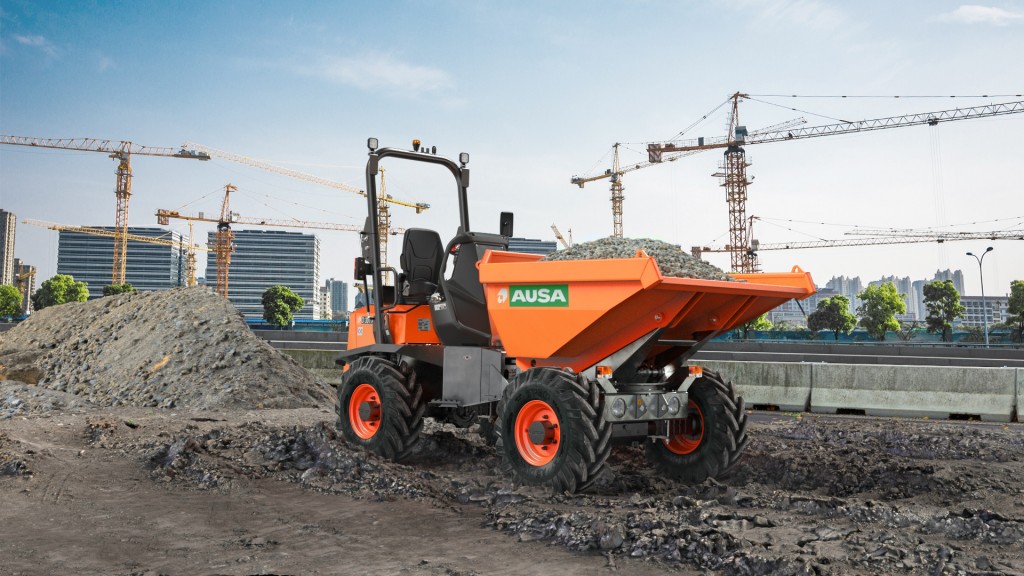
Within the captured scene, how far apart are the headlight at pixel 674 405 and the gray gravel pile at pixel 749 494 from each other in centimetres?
70

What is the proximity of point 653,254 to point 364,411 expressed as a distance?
3587mm

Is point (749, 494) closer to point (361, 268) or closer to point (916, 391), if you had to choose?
point (361, 268)

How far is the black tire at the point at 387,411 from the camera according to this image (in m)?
7.61

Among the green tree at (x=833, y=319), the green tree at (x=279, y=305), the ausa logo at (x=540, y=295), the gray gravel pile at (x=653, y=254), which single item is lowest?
the ausa logo at (x=540, y=295)

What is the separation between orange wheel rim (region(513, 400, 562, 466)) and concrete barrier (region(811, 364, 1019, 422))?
8934mm

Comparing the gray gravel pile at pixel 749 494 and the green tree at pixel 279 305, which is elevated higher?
the green tree at pixel 279 305

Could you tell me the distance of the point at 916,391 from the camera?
1302 cm

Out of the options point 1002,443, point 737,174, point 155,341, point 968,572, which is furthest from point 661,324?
point 737,174

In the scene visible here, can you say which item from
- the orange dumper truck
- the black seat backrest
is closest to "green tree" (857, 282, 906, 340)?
the orange dumper truck

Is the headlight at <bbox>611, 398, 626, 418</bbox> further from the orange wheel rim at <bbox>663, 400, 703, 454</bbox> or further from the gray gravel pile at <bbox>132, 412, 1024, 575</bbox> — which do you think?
the orange wheel rim at <bbox>663, 400, 703, 454</bbox>

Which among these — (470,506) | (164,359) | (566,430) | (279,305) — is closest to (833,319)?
(279,305)

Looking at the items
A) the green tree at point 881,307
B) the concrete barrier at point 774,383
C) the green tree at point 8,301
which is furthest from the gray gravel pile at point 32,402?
the green tree at point 8,301

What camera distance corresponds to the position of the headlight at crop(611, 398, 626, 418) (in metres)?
6.16

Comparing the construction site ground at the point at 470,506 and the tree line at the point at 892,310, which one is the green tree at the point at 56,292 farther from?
the construction site ground at the point at 470,506
